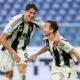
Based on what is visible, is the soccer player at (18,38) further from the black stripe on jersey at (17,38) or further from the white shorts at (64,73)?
the white shorts at (64,73)

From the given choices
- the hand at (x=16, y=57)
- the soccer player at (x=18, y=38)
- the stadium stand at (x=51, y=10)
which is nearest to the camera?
the hand at (x=16, y=57)

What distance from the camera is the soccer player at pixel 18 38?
6055mm

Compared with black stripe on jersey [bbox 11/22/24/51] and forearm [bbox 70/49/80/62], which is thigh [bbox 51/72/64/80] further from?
black stripe on jersey [bbox 11/22/24/51]

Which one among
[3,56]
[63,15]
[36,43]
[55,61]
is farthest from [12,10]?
[55,61]

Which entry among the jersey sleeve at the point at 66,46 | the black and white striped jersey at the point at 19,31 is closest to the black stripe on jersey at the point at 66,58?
the jersey sleeve at the point at 66,46

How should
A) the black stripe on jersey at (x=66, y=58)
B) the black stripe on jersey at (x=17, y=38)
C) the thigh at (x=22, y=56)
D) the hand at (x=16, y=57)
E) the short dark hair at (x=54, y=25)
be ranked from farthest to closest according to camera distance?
1. the thigh at (x=22, y=56)
2. the black stripe on jersey at (x=17, y=38)
3. the hand at (x=16, y=57)
4. the black stripe on jersey at (x=66, y=58)
5. the short dark hair at (x=54, y=25)

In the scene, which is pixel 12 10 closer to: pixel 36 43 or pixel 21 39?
pixel 36 43


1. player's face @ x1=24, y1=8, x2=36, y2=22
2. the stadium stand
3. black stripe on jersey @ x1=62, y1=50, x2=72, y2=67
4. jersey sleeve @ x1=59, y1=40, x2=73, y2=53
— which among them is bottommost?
black stripe on jersey @ x1=62, y1=50, x2=72, y2=67

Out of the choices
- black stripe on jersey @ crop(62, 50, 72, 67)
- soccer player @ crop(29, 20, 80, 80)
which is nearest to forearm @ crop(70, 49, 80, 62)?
soccer player @ crop(29, 20, 80, 80)

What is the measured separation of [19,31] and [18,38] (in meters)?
0.13

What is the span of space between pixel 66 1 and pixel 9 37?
569 centimetres

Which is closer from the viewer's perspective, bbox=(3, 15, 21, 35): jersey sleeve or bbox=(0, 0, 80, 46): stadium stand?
bbox=(3, 15, 21, 35): jersey sleeve

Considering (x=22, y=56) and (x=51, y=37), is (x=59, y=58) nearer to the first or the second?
(x=51, y=37)

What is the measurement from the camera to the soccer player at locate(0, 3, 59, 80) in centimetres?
605
